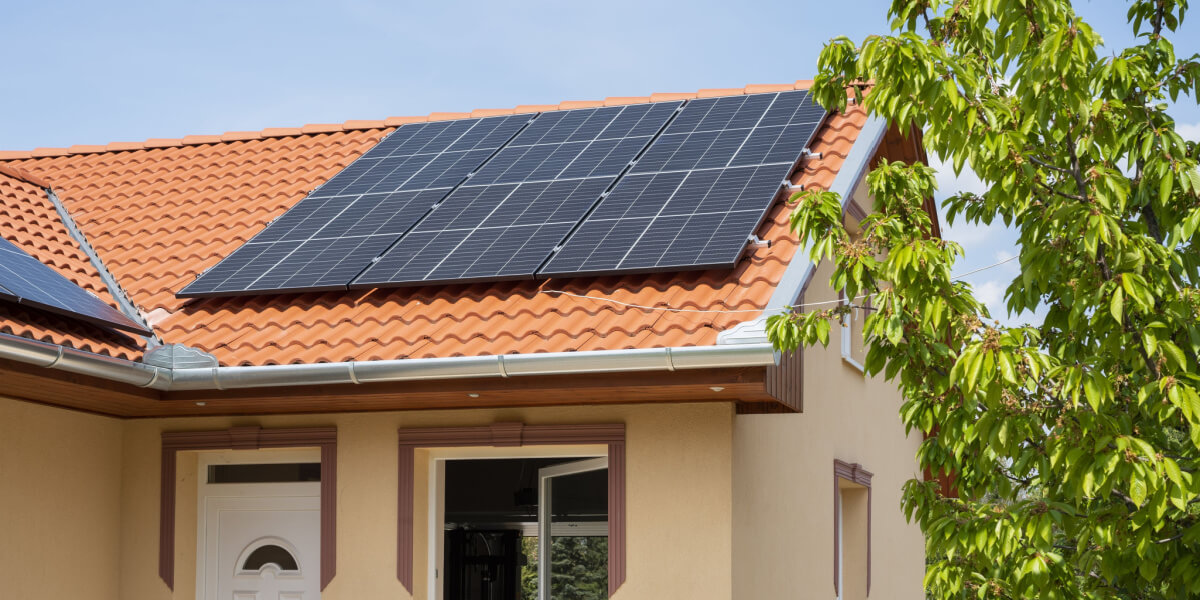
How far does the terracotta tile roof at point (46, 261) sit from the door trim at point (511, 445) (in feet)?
6.70

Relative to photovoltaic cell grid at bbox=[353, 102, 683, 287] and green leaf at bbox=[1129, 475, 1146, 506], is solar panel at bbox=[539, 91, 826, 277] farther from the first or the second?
green leaf at bbox=[1129, 475, 1146, 506]

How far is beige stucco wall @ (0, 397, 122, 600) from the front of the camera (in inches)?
354

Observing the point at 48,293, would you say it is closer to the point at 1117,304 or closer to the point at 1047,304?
the point at 1047,304

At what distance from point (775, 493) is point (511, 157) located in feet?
13.1

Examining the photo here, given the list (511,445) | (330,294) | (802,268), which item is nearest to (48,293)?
(330,294)

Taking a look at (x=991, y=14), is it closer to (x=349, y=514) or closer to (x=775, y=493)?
(x=775, y=493)

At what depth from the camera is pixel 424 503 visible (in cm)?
940

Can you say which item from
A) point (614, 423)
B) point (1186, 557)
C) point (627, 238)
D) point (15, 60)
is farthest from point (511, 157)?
point (15, 60)

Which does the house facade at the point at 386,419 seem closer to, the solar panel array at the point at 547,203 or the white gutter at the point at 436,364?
the white gutter at the point at 436,364

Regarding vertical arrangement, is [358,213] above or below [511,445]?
above

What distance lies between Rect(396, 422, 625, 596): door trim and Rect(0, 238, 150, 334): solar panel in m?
2.11

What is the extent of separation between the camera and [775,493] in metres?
9.77

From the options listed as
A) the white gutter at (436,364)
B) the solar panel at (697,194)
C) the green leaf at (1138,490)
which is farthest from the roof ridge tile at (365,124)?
the green leaf at (1138,490)

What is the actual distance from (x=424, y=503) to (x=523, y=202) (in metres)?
2.56
